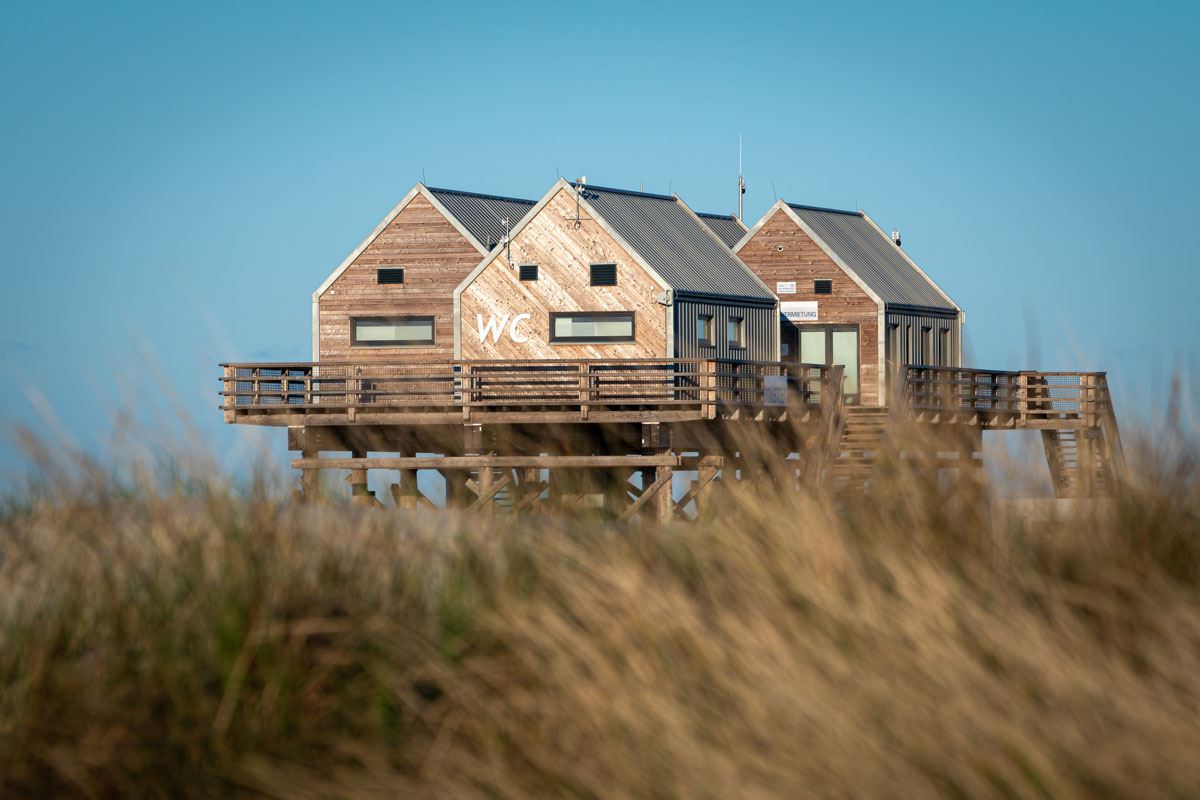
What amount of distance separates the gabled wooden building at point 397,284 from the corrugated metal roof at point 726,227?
5.92 meters

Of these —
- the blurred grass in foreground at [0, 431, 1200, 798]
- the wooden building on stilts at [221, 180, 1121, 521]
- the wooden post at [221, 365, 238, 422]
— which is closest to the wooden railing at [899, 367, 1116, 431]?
the wooden building on stilts at [221, 180, 1121, 521]

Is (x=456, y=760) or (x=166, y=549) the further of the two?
(x=166, y=549)

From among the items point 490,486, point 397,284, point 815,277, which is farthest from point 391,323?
point 815,277

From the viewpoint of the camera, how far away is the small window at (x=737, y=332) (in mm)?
33188

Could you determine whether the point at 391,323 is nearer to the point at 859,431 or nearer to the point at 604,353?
the point at 604,353

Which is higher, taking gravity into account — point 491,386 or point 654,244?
point 654,244

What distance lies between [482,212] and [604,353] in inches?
231

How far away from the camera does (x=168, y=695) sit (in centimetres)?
629

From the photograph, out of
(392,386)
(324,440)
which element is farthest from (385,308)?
(324,440)

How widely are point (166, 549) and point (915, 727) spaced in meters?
3.20

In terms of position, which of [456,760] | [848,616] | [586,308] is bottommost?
[456,760]

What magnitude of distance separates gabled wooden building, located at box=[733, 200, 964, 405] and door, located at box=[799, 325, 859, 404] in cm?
2

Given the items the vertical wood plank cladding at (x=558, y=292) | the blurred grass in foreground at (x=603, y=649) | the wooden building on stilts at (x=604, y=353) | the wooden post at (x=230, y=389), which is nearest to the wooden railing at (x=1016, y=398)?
the wooden building on stilts at (x=604, y=353)

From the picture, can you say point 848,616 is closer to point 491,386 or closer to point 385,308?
point 491,386
